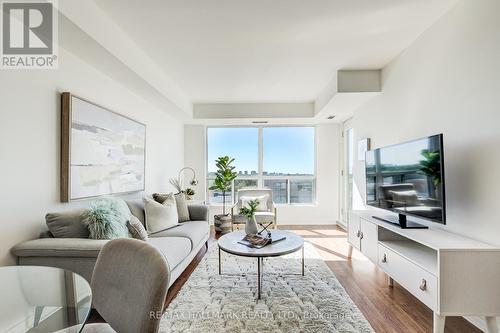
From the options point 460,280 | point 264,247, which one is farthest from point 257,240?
point 460,280

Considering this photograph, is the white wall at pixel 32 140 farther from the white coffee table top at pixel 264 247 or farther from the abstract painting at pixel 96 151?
the white coffee table top at pixel 264 247

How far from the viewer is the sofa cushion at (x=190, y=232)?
121 inches

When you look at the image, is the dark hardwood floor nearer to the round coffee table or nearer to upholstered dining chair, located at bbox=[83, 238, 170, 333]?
the round coffee table

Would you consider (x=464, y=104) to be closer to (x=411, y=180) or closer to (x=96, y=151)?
(x=411, y=180)

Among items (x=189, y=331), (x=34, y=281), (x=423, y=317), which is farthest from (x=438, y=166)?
(x=34, y=281)

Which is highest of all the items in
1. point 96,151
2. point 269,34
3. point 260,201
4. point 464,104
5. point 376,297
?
point 269,34

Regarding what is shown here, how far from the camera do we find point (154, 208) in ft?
10.5

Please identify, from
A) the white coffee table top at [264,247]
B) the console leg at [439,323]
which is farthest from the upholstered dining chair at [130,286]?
the console leg at [439,323]

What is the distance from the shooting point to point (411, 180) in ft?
7.93

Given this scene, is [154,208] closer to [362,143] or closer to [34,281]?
[34,281]

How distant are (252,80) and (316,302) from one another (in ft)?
9.86

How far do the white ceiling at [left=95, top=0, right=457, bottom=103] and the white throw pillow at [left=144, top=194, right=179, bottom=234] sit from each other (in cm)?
176

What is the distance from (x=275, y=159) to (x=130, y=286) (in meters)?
5.06

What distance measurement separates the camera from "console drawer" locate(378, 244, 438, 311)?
1.86 m
